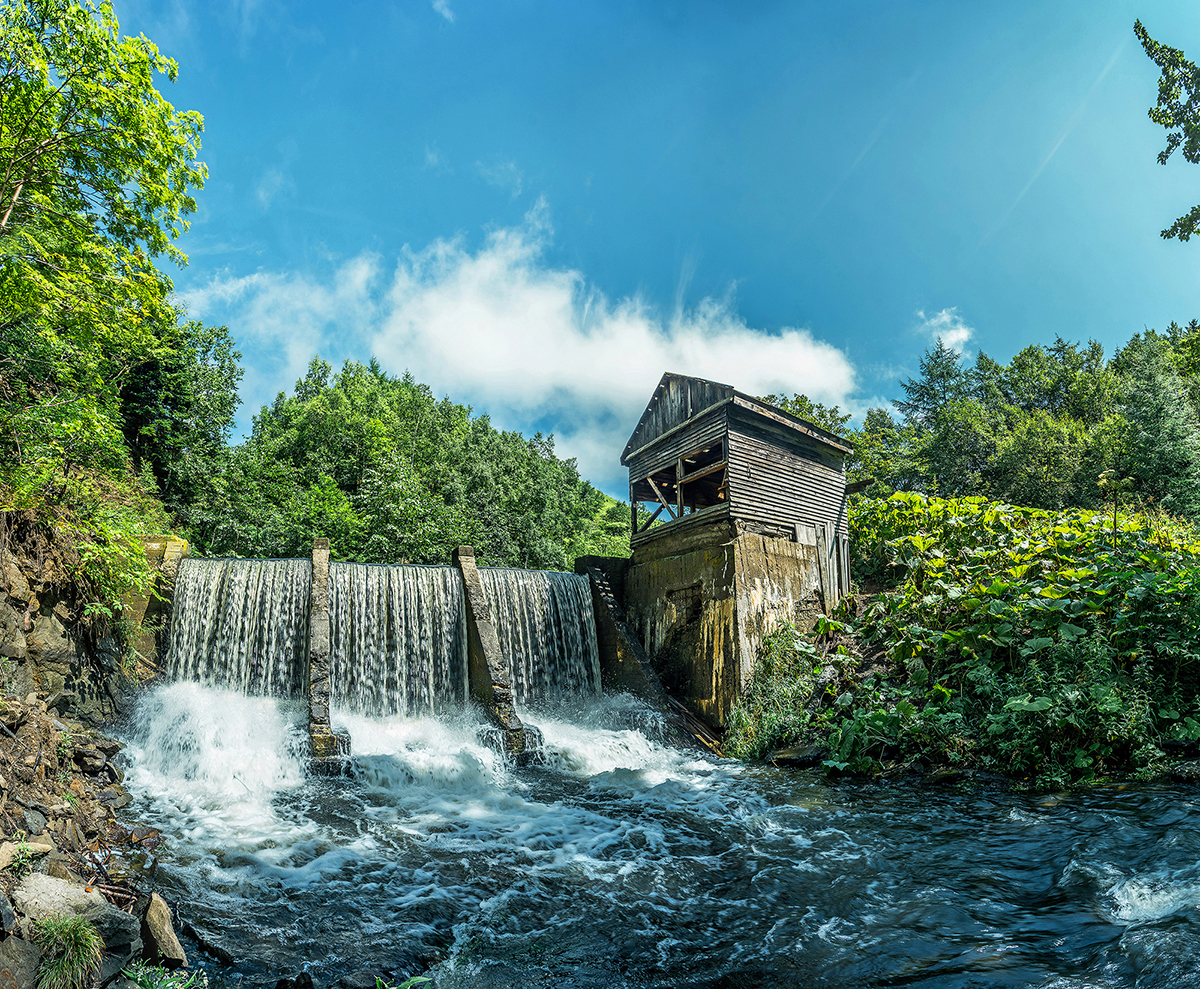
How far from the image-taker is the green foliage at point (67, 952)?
8.29 ft

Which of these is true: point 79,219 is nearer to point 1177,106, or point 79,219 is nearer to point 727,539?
point 727,539

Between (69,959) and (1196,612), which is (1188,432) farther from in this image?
(69,959)

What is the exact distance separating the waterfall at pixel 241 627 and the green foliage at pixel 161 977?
7.05m

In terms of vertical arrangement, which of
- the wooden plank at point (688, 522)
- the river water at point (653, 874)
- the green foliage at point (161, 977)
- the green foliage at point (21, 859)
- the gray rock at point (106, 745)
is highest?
the wooden plank at point (688, 522)

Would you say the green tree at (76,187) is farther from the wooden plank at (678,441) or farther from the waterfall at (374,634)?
the wooden plank at (678,441)

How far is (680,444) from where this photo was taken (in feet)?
44.3

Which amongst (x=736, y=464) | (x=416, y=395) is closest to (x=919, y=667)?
(x=736, y=464)

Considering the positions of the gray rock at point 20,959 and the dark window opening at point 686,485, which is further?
the dark window opening at point 686,485

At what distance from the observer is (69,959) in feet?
8.54

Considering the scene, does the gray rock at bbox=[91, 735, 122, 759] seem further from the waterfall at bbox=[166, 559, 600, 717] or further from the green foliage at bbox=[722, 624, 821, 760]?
the green foliage at bbox=[722, 624, 821, 760]

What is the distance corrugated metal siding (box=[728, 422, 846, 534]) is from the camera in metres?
12.0

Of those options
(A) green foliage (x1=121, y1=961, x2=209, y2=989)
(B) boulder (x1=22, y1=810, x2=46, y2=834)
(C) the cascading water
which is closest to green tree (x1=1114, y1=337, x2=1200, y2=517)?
(C) the cascading water

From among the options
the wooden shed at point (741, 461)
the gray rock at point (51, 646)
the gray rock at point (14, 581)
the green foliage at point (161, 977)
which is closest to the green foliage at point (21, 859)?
the green foliage at point (161, 977)

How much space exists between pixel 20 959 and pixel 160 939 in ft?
2.38
